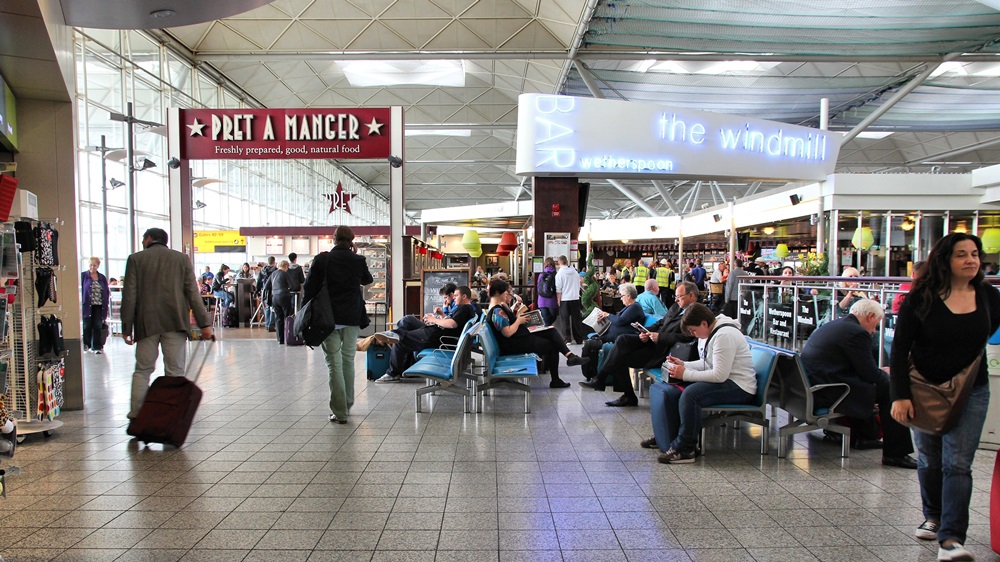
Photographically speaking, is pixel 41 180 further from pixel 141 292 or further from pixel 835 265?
pixel 835 265

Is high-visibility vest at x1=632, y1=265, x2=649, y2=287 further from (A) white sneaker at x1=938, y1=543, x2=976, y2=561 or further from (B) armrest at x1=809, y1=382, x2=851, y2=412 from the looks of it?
(A) white sneaker at x1=938, y1=543, x2=976, y2=561

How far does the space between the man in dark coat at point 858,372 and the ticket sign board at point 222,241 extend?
19731 millimetres

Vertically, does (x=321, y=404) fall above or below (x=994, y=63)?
below

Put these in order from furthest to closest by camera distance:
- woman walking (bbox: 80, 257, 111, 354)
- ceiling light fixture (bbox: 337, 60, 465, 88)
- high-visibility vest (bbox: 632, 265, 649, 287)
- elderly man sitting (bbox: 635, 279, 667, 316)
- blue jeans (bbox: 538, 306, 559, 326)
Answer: ceiling light fixture (bbox: 337, 60, 465, 88), high-visibility vest (bbox: 632, 265, 649, 287), blue jeans (bbox: 538, 306, 559, 326), woman walking (bbox: 80, 257, 111, 354), elderly man sitting (bbox: 635, 279, 667, 316)

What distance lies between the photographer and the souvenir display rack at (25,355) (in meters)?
4.79

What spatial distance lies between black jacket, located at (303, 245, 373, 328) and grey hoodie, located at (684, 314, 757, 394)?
2807mm

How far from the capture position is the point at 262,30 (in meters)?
18.0

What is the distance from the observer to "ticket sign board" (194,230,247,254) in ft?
67.8

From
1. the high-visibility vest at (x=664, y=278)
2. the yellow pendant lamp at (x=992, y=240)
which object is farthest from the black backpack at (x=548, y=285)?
the yellow pendant lamp at (x=992, y=240)

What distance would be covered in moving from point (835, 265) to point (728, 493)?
12456mm

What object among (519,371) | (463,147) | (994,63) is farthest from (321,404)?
(463,147)

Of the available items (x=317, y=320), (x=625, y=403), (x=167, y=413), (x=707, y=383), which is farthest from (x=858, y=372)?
(x=167, y=413)

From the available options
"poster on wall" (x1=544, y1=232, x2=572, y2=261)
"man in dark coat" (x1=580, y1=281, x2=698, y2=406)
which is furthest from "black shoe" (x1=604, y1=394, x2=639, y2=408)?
"poster on wall" (x1=544, y1=232, x2=572, y2=261)

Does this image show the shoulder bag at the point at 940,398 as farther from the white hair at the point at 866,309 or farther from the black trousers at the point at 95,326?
the black trousers at the point at 95,326
